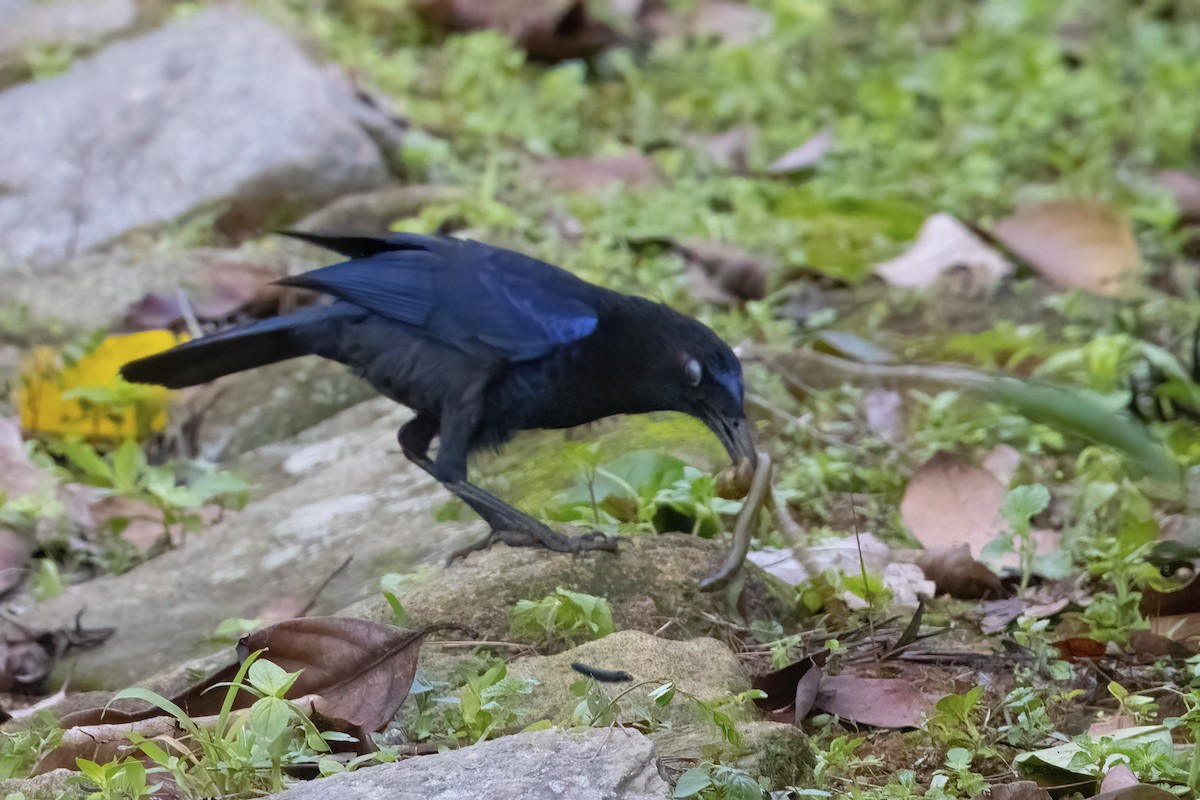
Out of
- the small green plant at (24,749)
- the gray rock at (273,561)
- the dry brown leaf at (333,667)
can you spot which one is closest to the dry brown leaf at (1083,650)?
the dry brown leaf at (333,667)

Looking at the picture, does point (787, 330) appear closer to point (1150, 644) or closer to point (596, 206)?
point (596, 206)

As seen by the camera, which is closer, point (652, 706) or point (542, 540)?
point (652, 706)

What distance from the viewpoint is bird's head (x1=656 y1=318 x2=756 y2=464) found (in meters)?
3.28

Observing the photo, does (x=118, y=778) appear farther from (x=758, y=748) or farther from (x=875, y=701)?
(x=875, y=701)

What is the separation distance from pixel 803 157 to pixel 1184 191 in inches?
55.5

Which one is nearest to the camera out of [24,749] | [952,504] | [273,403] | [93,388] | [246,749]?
[246,749]

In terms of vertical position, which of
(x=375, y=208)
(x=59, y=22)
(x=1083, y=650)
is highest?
(x=59, y=22)

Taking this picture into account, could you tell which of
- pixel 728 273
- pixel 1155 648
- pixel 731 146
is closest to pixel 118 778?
pixel 1155 648

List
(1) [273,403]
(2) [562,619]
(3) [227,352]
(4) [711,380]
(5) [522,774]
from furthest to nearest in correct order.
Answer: (1) [273,403] → (3) [227,352] → (4) [711,380] → (2) [562,619] → (5) [522,774]

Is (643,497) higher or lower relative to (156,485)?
higher

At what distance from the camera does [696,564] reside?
3.00 metres

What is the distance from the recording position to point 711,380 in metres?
3.30

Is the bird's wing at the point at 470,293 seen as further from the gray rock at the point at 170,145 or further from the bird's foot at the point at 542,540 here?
the gray rock at the point at 170,145

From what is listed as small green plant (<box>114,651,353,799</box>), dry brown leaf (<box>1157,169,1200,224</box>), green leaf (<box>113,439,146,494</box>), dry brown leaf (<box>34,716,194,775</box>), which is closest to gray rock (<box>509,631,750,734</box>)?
small green plant (<box>114,651,353,799</box>)
